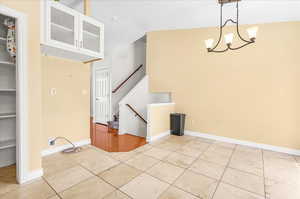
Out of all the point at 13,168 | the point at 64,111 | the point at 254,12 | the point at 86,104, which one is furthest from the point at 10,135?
the point at 254,12

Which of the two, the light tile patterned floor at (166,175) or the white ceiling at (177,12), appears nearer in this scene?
the light tile patterned floor at (166,175)

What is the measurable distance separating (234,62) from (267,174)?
2.42m

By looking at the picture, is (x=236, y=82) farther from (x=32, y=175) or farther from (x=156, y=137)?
(x=32, y=175)

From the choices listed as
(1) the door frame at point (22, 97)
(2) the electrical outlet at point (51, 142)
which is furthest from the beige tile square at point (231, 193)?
(2) the electrical outlet at point (51, 142)

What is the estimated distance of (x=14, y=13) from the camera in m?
1.64

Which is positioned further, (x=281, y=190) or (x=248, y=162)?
(x=248, y=162)

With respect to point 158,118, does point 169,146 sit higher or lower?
lower

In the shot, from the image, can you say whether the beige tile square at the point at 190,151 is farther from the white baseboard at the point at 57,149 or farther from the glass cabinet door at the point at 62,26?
the glass cabinet door at the point at 62,26

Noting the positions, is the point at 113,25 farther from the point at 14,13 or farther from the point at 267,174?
the point at 267,174

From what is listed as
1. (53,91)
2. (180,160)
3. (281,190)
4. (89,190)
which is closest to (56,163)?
(89,190)

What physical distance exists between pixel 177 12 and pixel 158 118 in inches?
101

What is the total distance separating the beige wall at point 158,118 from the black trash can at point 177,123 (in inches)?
5.7

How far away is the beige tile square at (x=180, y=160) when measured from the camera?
2.30m

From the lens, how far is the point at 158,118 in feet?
11.9
